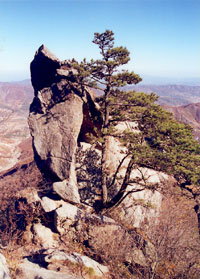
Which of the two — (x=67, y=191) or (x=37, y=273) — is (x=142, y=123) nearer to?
(x=67, y=191)

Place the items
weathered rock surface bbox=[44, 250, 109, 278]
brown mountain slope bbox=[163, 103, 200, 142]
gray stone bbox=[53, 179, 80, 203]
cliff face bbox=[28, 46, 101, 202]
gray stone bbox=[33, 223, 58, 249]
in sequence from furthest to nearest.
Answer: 1. brown mountain slope bbox=[163, 103, 200, 142]
2. cliff face bbox=[28, 46, 101, 202]
3. gray stone bbox=[53, 179, 80, 203]
4. gray stone bbox=[33, 223, 58, 249]
5. weathered rock surface bbox=[44, 250, 109, 278]

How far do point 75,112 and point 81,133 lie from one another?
2657mm

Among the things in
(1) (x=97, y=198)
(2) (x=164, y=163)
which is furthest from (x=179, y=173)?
(1) (x=97, y=198)

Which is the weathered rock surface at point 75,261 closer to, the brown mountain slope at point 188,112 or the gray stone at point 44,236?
the gray stone at point 44,236

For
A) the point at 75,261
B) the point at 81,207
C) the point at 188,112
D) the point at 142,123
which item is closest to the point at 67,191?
the point at 81,207

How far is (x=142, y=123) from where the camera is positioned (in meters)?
12.2

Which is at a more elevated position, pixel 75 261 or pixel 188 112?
pixel 188 112

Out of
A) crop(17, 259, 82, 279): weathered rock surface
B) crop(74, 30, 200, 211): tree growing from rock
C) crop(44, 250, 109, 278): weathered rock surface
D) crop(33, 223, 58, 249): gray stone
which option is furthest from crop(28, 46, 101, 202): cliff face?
crop(17, 259, 82, 279): weathered rock surface

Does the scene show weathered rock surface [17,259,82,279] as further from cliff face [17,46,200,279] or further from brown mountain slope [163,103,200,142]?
brown mountain slope [163,103,200,142]

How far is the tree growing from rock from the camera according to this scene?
10883 millimetres

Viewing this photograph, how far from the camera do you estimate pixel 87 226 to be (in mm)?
11547

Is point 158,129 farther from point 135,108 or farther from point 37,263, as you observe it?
point 37,263

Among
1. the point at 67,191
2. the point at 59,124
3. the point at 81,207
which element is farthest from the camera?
the point at 59,124

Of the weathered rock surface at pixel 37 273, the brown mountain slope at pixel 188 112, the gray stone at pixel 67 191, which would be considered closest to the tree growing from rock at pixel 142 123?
the gray stone at pixel 67 191
